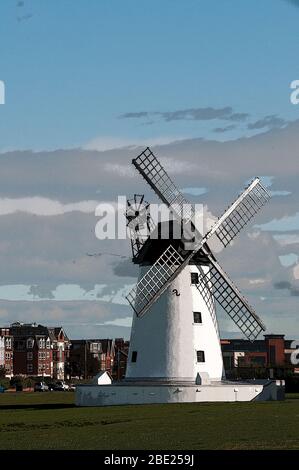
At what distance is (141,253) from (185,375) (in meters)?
8.45

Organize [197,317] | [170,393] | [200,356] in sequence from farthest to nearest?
[197,317] → [200,356] → [170,393]

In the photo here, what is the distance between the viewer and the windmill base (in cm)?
6819

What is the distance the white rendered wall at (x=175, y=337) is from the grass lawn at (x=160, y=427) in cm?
457

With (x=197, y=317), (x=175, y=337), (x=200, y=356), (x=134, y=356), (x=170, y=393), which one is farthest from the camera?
(x=134, y=356)

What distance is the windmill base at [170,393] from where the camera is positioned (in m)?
68.2

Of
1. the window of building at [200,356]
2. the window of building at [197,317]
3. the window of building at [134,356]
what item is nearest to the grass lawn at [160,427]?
the window of building at [200,356]

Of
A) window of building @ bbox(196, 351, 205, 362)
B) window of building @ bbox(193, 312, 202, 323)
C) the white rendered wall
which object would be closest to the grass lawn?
the white rendered wall

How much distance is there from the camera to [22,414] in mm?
63688

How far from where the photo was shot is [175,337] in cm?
6925

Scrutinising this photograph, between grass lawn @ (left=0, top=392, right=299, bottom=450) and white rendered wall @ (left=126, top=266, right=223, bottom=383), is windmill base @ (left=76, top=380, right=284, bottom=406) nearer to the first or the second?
white rendered wall @ (left=126, top=266, right=223, bottom=383)

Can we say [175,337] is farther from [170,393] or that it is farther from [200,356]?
[170,393]

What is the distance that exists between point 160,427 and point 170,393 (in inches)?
865

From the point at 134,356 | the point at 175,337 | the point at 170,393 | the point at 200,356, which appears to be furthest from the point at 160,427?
the point at 134,356
